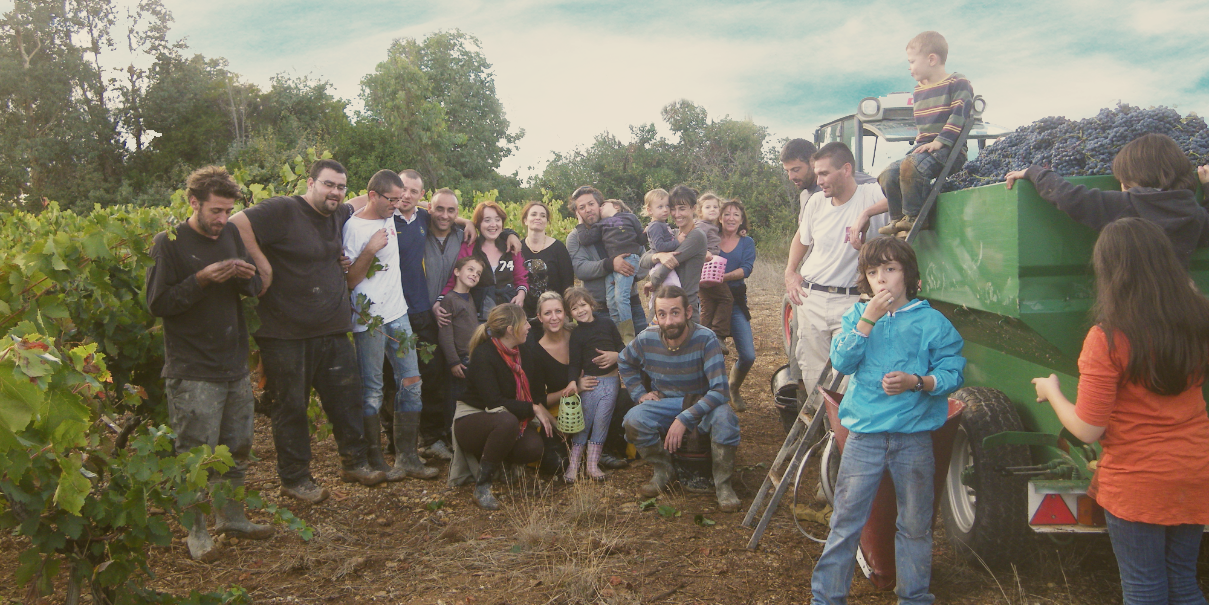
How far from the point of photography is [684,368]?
15.7 feet

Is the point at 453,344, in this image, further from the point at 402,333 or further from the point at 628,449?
the point at 628,449

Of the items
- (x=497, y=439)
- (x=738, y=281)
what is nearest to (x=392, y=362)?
(x=497, y=439)

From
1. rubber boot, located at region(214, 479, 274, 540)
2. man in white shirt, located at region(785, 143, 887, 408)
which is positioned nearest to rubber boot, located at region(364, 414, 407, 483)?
rubber boot, located at region(214, 479, 274, 540)

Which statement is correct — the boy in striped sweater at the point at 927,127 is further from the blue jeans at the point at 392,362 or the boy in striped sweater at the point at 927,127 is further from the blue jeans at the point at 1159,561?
the blue jeans at the point at 392,362

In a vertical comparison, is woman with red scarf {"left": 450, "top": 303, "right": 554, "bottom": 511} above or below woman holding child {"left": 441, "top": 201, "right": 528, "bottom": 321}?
below

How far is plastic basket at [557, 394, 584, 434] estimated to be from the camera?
5020 millimetres

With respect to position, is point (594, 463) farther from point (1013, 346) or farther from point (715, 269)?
point (1013, 346)

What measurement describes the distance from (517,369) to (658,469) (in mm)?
1057

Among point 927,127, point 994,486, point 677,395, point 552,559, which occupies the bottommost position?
point 552,559

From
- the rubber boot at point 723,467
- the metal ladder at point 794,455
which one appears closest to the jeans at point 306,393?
the rubber boot at point 723,467

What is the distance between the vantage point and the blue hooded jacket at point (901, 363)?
9.64 ft

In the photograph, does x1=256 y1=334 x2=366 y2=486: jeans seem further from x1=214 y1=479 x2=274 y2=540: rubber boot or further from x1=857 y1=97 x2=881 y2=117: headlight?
x1=857 y1=97 x2=881 y2=117: headlight

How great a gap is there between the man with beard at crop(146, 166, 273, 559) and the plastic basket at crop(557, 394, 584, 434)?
1.87 meters

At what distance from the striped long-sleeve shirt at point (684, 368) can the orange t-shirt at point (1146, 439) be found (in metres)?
2.30
